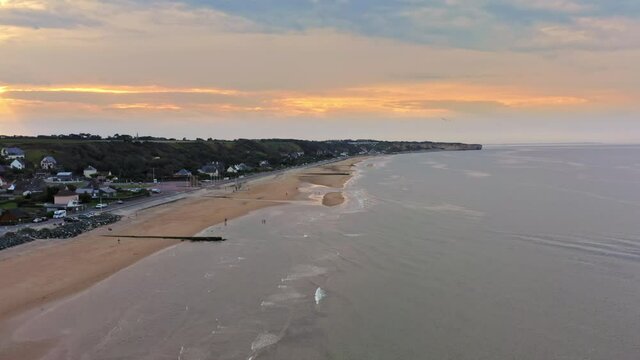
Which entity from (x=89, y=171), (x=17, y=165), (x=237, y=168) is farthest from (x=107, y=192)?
(x=237, y=168)

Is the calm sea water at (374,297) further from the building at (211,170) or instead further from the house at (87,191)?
the building at (211,170)

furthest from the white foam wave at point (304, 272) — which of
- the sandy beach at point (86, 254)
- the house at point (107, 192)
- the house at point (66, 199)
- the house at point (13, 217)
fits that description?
the house at point (107, 192)

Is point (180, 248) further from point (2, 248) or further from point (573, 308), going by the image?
point (573, 308)

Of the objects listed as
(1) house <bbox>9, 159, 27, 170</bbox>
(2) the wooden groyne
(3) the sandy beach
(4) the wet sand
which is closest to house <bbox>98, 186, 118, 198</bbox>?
(3) the sandy beach

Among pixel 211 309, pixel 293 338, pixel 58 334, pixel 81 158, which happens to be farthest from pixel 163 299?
pixel 81 158

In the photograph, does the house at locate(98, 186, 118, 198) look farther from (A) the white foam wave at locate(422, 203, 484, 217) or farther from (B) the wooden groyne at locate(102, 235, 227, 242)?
(A) the white foam wave at locate(422, 203, 484, 217)
